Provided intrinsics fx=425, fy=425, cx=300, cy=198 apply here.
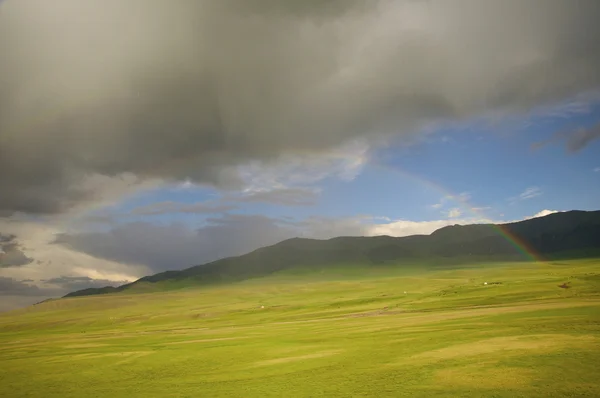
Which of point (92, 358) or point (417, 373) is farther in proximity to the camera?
point (92, 358)

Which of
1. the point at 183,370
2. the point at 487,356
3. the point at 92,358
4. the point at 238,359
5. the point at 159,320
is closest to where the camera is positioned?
the point at 487,356

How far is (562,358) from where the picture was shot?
3091 centimetres

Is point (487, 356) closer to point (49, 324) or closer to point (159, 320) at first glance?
point (159, 320)

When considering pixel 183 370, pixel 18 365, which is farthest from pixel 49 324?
pixel 183 370

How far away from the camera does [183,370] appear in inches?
1689

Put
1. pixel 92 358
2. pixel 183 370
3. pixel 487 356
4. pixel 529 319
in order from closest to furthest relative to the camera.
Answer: pixel 487 356 → pixel 183 370 → pixel 529 319 → pixel 92 358

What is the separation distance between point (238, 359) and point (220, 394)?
1476 centimetres

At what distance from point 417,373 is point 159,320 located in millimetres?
151803

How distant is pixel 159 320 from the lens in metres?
165

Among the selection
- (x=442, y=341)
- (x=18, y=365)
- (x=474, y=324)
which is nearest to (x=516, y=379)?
(x=442, y=341)

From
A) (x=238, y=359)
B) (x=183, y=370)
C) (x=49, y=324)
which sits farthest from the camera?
(x=49, y=324)

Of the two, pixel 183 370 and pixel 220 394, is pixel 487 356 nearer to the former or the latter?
pixel 220 394

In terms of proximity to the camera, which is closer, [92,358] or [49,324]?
[92,358]

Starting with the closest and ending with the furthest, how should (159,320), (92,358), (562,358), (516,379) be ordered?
(516,379)
(562,358)
(92,358)
(159,320)
